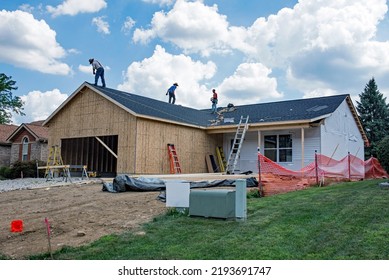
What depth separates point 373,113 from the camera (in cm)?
3422

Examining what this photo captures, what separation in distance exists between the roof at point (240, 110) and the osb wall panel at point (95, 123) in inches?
14.4

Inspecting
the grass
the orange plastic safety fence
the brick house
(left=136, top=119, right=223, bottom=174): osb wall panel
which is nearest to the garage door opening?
(left=136, top=119, right=223, bottom=174): osb wall panel

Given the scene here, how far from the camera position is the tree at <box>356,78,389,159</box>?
3300 centimetres

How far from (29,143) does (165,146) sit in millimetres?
16189

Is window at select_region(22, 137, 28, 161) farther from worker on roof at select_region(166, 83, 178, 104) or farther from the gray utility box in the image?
the gray utility box

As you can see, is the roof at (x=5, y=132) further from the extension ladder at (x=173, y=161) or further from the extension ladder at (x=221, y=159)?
the extension ladder at (x=173, y=161)

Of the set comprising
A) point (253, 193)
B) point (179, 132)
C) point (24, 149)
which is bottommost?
point (253, 193)

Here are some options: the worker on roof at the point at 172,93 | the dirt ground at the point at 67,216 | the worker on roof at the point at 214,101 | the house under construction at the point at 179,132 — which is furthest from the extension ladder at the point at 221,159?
the dirt ground at the point at 67,216

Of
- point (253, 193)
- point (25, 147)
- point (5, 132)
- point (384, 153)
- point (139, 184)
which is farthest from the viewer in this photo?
point (5, 132)

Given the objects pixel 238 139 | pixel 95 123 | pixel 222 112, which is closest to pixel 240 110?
pixel 222 112

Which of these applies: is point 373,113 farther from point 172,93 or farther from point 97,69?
point 97,69

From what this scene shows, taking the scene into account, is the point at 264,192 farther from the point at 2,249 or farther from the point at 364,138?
the point at 364,138

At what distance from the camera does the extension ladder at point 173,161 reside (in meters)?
17.3
